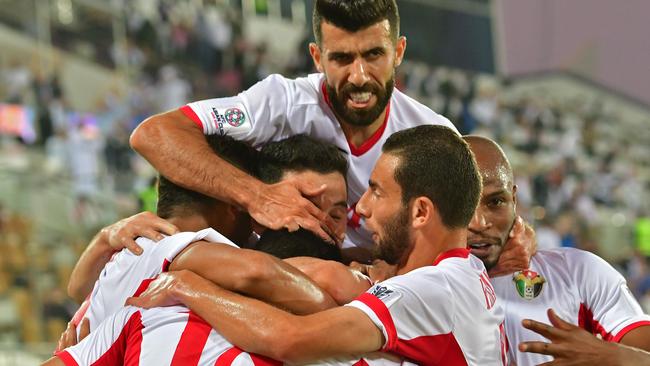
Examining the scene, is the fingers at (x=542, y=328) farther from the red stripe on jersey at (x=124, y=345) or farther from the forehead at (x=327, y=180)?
the red stripe on jersey at (x=124, y=345)

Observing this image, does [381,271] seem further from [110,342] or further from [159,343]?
[110,342]

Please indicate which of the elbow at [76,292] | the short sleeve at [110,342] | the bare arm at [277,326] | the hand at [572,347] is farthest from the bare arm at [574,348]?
the elbow at [76,292]

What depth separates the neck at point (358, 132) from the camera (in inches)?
153

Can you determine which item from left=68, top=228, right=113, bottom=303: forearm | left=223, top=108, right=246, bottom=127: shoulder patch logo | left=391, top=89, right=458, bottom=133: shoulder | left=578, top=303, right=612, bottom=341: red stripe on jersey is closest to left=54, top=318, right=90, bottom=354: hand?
left=68, top=228, right=113, bottom=303: forearm

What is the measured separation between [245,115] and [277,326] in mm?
1281

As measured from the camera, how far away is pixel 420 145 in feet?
9.89

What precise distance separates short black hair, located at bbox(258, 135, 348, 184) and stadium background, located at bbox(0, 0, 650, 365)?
189 inches

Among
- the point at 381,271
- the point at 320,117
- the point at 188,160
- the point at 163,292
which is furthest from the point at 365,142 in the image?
the point at 163,292

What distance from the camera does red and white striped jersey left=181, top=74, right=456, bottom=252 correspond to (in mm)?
3684

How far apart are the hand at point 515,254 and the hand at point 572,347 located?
26.9 inches

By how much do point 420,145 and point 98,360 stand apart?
49.0 inches

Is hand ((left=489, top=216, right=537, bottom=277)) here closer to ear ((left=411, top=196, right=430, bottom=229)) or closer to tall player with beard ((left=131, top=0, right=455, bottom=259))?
tall player with beard ((left=131, top=0, right=455, bottom=259))

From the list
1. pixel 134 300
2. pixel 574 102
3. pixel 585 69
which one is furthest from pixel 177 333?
pixel 574 102

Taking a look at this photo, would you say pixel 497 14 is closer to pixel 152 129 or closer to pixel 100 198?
pixel 100 198
